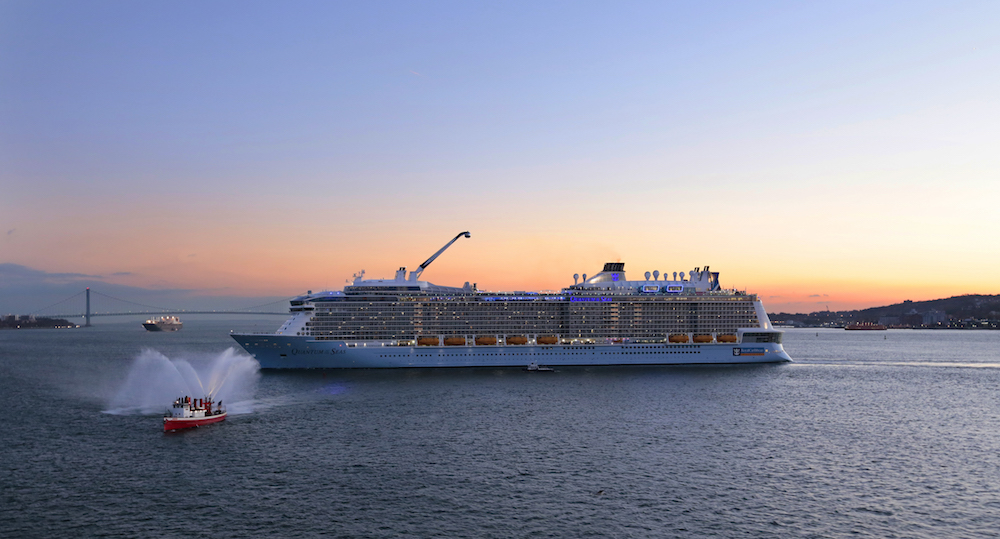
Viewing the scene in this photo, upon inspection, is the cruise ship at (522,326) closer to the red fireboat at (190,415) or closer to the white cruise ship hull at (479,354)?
the white cruise ship hull at (479,354)

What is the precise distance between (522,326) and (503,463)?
56.8 meters

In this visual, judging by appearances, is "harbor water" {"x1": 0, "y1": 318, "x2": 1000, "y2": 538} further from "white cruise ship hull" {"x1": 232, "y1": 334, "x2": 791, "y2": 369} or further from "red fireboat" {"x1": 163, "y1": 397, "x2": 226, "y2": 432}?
"white cruise ship hull" {"x1": 232, "y1": 334, "x2": 791, "y2": 369}

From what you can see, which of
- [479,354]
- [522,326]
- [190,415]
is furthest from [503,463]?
[522,326]

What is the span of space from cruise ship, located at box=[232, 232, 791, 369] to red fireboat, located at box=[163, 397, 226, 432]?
31.8 meters

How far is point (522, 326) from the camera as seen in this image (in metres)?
96.1

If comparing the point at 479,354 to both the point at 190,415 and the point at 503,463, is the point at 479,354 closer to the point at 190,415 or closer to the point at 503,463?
the point at 190,415

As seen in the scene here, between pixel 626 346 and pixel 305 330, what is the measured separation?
4618 cm

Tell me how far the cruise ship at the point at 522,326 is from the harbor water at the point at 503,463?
1391 centimetres

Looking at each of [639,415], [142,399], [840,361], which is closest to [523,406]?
[639,415]

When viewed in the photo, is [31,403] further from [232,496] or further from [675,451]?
[675,451]

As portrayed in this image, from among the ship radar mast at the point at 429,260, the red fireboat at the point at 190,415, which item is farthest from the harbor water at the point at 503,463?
the ship radar mast at the point at 429,260

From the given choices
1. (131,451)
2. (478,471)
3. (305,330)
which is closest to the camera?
(478,471)

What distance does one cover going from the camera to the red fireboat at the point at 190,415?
49.3 metres

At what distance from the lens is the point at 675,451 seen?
42.8 meters
